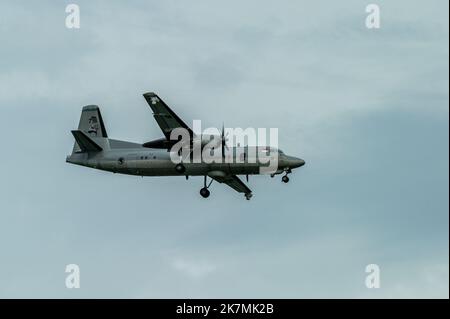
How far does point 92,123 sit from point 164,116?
8.96 m

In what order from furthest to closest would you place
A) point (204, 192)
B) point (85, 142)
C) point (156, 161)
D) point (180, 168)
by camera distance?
point (85, 142)
point (204, 192)
point (156, 161)
point (180, 168)

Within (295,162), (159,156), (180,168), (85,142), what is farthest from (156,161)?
(295,162)

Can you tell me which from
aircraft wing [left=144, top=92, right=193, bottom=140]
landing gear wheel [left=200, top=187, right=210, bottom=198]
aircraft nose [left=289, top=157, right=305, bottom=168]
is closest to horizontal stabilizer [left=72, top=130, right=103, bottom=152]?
aircraft wing [left=144, top=92, right=193, bottom=140]

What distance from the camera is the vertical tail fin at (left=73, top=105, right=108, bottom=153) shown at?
6544cm

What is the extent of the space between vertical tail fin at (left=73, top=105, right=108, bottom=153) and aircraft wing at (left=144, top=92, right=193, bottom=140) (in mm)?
7316

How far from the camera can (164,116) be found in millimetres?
58500

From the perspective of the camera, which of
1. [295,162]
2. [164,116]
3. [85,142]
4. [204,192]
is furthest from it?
[85,142]

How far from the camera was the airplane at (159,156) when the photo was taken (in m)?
58.8

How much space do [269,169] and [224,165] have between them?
8.29ft

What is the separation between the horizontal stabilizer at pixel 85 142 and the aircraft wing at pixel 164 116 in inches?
220

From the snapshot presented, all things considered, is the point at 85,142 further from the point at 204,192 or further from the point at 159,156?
the point at 204,192

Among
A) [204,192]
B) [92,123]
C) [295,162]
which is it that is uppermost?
[92,123]
